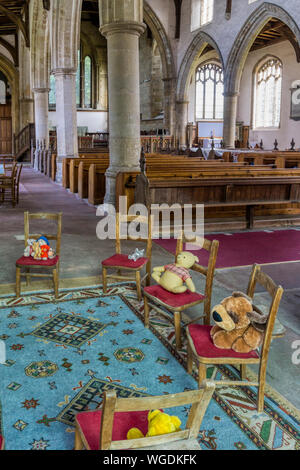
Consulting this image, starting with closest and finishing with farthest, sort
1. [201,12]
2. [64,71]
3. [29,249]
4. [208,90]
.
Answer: [29,249], [64,71], [201,12], [208,90]

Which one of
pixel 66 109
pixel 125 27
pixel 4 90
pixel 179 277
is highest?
pixel 4 90

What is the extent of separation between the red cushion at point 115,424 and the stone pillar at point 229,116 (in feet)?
57.2

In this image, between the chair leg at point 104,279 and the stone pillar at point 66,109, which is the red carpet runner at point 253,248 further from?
the stone pillar at point 66,109

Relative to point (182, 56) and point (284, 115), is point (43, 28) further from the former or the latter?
point (284, 115)

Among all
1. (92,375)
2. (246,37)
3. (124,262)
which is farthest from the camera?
(246,37)

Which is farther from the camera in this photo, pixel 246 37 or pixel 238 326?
pixel 246 37

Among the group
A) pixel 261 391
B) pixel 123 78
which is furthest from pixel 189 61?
pixel 261 391

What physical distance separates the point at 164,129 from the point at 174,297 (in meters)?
19.9

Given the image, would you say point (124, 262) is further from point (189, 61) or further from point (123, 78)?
point (189, 61)

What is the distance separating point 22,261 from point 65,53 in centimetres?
1001

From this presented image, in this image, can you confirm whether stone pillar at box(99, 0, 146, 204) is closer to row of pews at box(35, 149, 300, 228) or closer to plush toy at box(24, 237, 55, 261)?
row of pews at box(35, 149, 300, 228)

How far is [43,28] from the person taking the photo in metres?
17.7

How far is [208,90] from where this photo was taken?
82.0 ft

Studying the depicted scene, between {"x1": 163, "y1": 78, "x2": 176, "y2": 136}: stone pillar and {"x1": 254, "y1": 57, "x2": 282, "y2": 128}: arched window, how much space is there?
4531 mm
